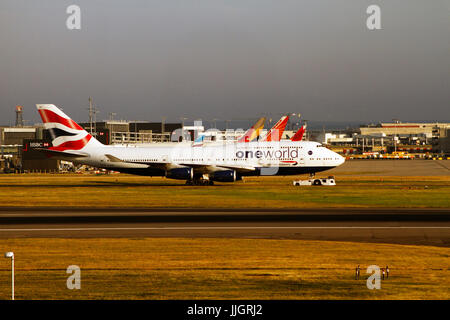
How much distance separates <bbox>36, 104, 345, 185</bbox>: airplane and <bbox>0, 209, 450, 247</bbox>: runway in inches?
940

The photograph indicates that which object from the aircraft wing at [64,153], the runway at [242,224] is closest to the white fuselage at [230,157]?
the aircraft wing at [64,153]

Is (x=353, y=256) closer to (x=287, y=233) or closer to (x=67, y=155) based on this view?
(x=287, y=233)

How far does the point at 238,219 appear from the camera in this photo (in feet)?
120

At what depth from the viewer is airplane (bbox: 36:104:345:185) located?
65.4m

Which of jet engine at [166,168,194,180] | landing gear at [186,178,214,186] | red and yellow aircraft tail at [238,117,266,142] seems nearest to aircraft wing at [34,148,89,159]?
jet engine at [166,168,194,180]

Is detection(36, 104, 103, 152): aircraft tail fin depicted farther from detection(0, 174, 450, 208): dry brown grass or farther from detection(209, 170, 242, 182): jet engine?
detection(209, 170, 242, 182): jet engine

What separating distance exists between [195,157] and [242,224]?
33.5m

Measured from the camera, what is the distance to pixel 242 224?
34.5 meters

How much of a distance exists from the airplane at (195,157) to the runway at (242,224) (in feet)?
78.4

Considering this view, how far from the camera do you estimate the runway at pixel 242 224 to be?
1190 inches

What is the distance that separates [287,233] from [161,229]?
7200 millimetres

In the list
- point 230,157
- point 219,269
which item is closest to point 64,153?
point 230,157

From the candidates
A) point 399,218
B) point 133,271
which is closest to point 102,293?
point 133,271

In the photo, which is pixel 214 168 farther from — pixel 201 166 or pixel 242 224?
pixel 242 224
